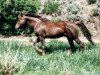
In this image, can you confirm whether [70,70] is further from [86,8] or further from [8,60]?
[86,8]

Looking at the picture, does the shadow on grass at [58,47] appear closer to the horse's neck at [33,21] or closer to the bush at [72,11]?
the horse's neck at [33,21]

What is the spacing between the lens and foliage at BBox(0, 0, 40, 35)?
72.4 feet

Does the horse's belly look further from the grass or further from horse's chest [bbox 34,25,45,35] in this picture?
the grass

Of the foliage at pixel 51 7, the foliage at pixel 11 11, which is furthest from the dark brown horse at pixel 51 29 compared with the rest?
the foliage at pixel 51 7

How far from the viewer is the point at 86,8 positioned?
25859mm

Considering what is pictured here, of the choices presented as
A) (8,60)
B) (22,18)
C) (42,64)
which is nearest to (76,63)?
(42,64)

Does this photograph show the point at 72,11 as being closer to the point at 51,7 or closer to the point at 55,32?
the point at 51,7

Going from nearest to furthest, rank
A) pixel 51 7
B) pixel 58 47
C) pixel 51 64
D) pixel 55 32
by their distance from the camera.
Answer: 1. pixel 51 64
2. pixel 55 32
3. pixel 58 47
4. pixel 51 7

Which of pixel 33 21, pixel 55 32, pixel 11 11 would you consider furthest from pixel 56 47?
pixel 11 11

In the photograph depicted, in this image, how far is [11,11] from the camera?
22172mm

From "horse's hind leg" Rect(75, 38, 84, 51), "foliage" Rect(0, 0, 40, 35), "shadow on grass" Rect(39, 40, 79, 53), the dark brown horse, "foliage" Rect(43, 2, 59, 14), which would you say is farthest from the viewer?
"foliage" Rect(43, 2, 59, 14)

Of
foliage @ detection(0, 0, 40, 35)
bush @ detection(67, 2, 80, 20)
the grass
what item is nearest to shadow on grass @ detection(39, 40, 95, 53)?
the grass

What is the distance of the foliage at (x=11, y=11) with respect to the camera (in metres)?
22.1

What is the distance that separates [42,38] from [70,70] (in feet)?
16.6
